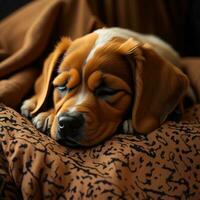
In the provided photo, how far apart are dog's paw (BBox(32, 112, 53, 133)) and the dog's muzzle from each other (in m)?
0.12

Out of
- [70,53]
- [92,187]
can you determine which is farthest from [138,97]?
[92,187]

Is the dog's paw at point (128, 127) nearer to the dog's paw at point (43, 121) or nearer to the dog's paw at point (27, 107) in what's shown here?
the dog's paw at point (43, 121)

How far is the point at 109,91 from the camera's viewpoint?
1.51 metres

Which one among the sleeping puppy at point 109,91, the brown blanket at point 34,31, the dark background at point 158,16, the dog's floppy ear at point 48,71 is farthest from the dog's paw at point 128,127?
the dark background at point 158,16

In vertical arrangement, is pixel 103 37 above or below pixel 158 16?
above

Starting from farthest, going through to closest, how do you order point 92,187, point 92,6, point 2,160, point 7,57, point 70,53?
point 92,6 < point 7,57 < point 70,53 < point 2,160 < point 92,187

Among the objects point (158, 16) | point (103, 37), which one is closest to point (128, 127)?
point (103, 37)

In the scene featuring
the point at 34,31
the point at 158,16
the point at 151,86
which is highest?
the point at 34,31

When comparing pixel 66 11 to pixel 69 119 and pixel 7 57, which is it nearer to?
pixel 7 57

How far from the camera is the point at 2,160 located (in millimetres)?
1316

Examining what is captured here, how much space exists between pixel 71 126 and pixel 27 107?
33 centimetres

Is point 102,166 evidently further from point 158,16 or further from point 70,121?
point 158,16

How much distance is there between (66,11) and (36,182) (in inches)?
41.2

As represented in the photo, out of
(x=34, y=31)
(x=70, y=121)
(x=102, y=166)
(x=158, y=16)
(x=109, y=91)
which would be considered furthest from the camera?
(x=158, y=16)
